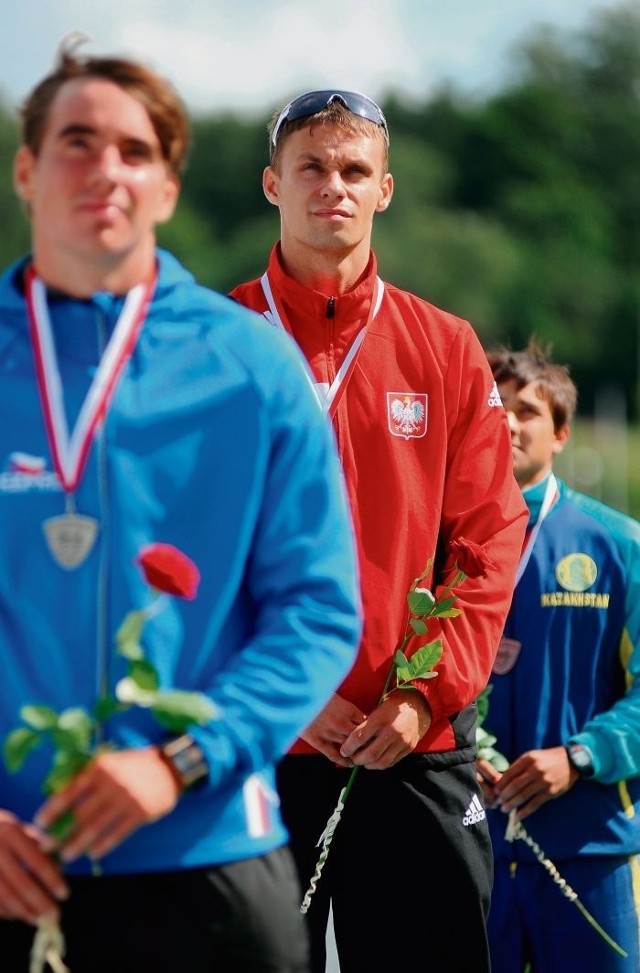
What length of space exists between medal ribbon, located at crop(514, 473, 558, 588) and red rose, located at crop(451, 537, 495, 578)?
0.96 meters

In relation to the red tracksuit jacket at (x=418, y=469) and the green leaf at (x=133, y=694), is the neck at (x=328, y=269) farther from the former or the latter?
the green leaf at (x=133, y=694)

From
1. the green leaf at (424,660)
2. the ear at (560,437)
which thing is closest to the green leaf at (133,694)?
the green leaf at (424,660)

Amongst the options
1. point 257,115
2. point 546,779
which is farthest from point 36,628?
point 257,115

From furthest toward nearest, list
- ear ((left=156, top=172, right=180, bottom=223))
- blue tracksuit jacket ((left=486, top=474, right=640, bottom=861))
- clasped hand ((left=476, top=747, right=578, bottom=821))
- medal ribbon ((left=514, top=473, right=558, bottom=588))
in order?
medal ribbon ((left=514, top=473, right=558, bottom=588)), blue tracksuit jacket ((left=486, top=474, right=640, bottom=861)), clasped hand ((left=476, top=747, right=578, bottom=821)), ear ((left=156, top=172, right=180, bottom=223))

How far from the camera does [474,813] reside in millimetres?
4426

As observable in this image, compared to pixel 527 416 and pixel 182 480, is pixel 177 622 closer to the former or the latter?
pixel 182 480

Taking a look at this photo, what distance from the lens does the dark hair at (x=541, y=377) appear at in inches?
227

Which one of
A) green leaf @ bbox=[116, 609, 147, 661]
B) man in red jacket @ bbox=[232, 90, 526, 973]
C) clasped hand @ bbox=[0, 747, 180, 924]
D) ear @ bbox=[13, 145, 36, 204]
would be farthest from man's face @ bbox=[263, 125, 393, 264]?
clasped hand @ bbox=[0, 747, 180, 924]

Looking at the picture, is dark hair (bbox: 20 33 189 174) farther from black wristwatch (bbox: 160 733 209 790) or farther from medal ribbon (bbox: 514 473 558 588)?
medal ribbon (bbox: 514 473 558 588)

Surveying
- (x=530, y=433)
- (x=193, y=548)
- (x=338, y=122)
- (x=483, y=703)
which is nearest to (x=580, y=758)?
(x=483, y=703)

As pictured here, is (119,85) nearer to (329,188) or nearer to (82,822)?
(82,822)

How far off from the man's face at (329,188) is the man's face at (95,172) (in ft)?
5.06

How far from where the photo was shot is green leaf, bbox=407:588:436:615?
4207 millimetres

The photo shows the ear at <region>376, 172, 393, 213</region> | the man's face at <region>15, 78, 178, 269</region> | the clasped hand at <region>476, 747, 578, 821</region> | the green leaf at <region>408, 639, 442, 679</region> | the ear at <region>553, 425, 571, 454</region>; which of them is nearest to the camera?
the man's face at <region>15, 78, 178, 269</region>
